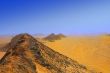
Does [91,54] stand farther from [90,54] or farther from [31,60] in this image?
[31,60]

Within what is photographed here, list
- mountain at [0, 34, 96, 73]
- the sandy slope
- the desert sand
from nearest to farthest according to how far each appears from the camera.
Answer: mountain at [0, 34, 96, 73]
the desert sand
the sandy slope

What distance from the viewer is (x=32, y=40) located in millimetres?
12250

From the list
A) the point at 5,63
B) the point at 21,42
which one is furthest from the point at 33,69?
the point at 21,42

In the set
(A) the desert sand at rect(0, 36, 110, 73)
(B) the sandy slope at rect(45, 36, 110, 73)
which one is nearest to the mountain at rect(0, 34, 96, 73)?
(A) the desert sand at rect(0, 36, 110, 73)

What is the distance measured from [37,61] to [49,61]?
70cm

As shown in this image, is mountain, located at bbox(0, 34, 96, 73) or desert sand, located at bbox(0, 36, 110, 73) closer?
mountain, located at bbox(0, 34, 96, 73)

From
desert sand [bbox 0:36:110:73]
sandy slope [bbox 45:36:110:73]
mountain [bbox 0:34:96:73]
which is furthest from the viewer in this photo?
sandy slope [bbox 45:36:110:73]

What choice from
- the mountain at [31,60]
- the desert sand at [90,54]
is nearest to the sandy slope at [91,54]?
the desert sand at [90,54]

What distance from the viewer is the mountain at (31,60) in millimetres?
10086

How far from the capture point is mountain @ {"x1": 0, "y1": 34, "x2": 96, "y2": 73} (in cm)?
1009

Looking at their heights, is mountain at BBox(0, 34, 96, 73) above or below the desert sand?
above

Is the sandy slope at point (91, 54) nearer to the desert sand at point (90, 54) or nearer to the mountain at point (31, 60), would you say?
the desert sand at point (90, 54)

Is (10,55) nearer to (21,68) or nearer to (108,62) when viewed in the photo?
(21,68)

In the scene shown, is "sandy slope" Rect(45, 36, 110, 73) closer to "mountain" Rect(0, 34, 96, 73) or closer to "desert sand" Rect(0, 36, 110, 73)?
"desert sand" Rect(0, 36, 110, 73)
